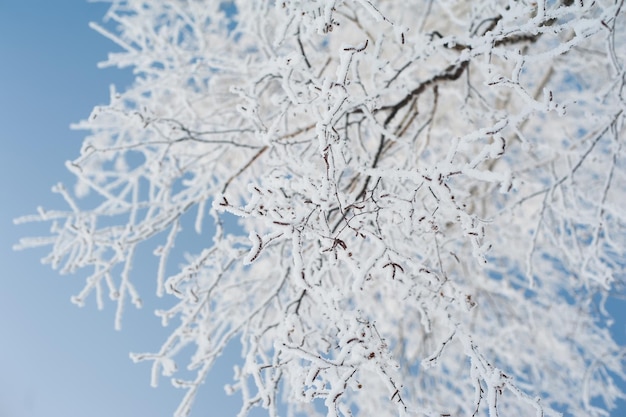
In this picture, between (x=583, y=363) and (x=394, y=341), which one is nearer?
(x=583, y=363)

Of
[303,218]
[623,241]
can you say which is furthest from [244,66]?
[623,241]

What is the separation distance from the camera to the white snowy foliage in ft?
4.45

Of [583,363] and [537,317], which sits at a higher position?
[537,317]

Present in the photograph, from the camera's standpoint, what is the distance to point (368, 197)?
153 cm

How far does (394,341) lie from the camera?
5473 mm

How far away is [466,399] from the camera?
5309 mm

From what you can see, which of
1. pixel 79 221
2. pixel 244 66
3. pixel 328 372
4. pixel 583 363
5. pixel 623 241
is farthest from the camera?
pixel 583 363

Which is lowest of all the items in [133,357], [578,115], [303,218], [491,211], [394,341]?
[133,357]

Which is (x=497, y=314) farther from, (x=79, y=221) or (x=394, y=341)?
(x=79, y=221)

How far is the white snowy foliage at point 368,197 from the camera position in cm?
136

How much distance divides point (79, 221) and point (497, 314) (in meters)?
4.25

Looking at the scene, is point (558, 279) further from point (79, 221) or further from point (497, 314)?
point (79, 221)

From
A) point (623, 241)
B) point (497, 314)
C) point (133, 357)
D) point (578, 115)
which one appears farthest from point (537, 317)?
point (133, 357)

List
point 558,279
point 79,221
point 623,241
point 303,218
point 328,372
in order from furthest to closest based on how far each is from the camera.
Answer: point 558,279
point 623,241
point 79,221
point 328,372
point 303,218
